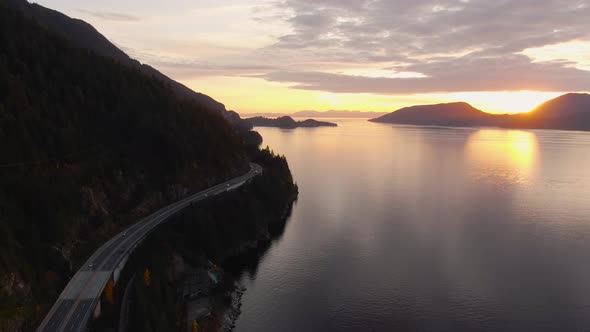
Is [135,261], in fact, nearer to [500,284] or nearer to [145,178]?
[145,178]

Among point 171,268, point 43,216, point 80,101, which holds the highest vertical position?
point 80,101

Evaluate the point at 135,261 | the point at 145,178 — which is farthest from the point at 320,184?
the point at 135,261

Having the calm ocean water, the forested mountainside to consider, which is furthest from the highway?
the calm ocean water

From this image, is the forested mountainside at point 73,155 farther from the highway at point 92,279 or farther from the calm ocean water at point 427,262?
the calm ocean water at point 427,262

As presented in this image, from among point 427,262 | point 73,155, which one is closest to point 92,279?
point 73,155

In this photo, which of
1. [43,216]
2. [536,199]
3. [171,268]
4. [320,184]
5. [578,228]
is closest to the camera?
[43,216]

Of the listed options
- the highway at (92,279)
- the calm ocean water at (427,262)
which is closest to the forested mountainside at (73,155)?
the highway at (92,279)

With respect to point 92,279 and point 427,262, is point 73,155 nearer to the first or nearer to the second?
point 92,279
